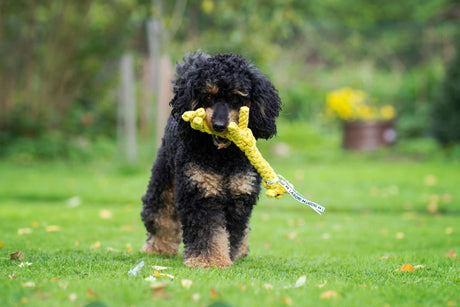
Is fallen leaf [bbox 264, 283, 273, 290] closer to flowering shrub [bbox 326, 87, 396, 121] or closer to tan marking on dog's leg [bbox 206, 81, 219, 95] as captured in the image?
tan marking on dog's leg [bbox 206, 81, 219, 95]

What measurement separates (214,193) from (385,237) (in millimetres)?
3276

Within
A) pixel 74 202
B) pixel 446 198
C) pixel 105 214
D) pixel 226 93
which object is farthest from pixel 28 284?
pixel 446 198

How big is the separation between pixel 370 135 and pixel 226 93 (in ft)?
45.7

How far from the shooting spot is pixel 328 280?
388 centimetres

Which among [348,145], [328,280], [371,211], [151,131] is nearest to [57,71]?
[151,131]

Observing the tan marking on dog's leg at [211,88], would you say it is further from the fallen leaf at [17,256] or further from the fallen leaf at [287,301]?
the fallen leaf at [17,256]

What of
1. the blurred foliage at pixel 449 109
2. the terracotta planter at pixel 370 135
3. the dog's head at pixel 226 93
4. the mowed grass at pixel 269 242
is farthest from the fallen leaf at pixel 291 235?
the terracotta planter at pixel 370 135

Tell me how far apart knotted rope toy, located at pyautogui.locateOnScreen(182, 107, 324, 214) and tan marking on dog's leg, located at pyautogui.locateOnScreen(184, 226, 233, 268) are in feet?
1.98

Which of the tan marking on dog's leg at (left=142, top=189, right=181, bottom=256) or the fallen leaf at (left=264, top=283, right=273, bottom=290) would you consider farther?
the tan marking on dog's leg at (left=142, top=189, right=181, bottom=256)

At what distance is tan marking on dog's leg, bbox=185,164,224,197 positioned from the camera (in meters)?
4.48

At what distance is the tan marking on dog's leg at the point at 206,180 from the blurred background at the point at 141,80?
7419mm

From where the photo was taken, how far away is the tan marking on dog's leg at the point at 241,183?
4.55m

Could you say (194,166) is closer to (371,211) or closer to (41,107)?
(371,211)

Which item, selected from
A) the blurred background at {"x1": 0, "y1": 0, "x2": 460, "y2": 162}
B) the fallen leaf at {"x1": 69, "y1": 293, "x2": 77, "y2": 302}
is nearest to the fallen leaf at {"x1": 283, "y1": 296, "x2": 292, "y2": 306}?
the fallen leaf at {"x1": 69, "y1": 293, "x2": 77, "y2": 302}
